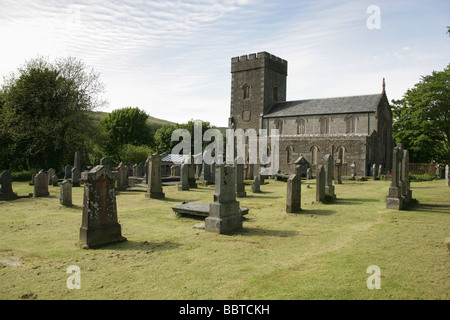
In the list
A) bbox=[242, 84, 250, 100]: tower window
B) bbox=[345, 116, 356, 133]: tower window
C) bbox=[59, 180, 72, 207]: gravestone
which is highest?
bbox=[242, 84, 250, 100]: tower window

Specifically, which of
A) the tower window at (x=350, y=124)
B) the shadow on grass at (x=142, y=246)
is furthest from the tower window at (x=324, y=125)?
the shadow on grass at (x=142, y=246)

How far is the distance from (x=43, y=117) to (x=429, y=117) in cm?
4071

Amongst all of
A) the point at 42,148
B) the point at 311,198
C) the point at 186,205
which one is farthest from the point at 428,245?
the point at 42,148

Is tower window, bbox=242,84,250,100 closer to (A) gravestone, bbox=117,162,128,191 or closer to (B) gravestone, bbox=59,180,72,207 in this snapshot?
(A) gravestone, bbox=117,162,128,191

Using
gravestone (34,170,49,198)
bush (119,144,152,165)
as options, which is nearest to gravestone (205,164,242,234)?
gravestone (34,170,49,198)

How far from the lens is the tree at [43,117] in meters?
27.4

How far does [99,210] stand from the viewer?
22.8 feet

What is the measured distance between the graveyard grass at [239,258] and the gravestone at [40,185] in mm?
5113

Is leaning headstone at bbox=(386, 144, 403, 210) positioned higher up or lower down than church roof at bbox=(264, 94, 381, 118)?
lower down

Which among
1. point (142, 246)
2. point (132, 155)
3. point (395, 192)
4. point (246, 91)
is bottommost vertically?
point (142, 246)

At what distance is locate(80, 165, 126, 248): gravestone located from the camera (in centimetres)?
677

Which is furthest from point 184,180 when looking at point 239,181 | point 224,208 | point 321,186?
point 224,208

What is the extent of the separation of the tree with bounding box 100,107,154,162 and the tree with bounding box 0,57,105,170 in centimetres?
1589

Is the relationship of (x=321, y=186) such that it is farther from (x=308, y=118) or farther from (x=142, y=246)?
(x=308, y=118)
